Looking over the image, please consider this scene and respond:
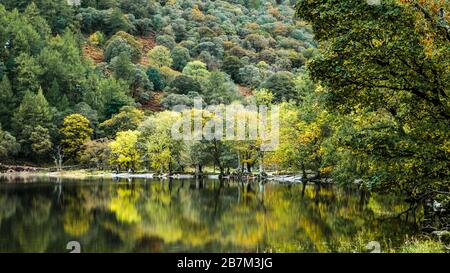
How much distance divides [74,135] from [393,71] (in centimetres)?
6484

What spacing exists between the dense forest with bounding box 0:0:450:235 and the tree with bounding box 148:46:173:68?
402 mm

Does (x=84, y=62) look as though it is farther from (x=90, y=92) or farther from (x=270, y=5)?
(x=270, y=5)

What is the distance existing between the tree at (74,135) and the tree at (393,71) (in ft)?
202

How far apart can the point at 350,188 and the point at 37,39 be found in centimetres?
7284

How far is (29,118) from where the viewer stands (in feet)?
227

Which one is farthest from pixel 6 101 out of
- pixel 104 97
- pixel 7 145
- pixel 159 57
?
pixel 159 57

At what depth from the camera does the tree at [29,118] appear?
2650 inches

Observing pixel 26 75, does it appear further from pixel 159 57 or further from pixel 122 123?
pixel 159 57

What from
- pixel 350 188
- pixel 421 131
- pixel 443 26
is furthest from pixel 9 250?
pixel 350 188

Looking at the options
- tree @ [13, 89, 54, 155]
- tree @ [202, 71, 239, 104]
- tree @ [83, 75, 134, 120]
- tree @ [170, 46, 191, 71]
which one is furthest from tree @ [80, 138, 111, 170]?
tree @ [170, 46, 191, 71]

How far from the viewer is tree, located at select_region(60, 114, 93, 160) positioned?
69.6 metres

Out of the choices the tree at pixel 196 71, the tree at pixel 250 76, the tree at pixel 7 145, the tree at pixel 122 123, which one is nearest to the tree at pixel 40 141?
the tree at pixel 7 145

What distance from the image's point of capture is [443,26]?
11.0 m

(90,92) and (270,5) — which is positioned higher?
(270,5)
